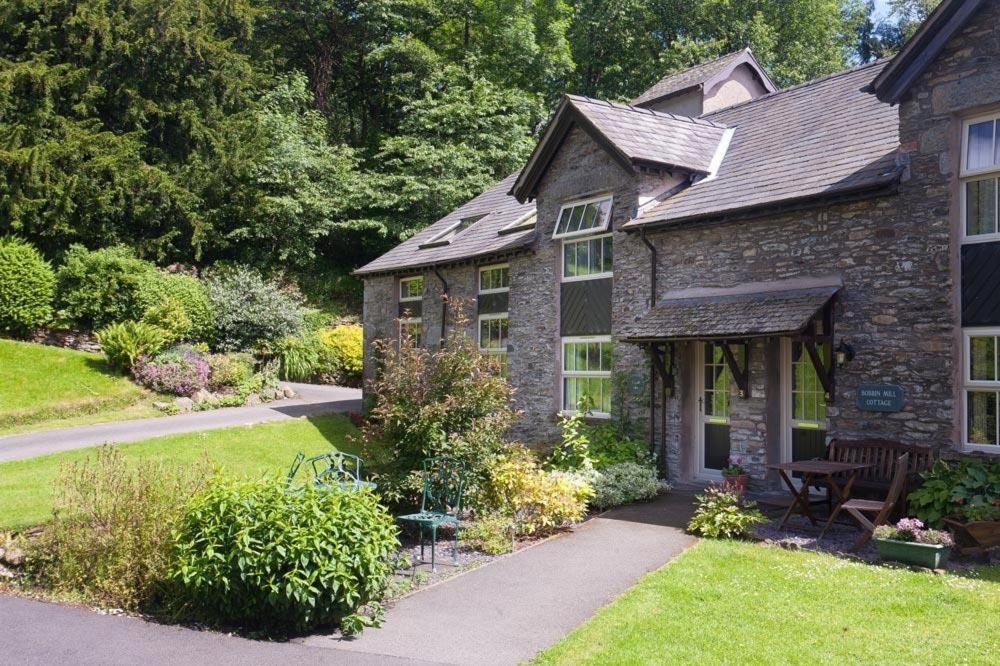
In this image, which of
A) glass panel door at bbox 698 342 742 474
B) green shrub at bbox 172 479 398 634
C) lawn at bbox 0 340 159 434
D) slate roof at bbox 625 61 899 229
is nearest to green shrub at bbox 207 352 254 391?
lawn at bbox 0 340 159 434

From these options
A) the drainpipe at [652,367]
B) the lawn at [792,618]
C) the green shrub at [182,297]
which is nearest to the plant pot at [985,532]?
the lawn at [792,618]

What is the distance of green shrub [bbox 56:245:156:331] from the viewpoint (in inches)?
1032

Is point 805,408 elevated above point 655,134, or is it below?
below

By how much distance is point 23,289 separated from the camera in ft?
83.1

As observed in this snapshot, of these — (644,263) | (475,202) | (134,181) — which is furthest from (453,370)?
(134,181)

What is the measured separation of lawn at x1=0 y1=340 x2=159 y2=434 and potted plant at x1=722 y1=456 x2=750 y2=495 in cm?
1630

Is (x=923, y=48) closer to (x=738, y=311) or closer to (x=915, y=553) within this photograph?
(x=738, y=311)

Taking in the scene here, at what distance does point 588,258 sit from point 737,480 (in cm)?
601

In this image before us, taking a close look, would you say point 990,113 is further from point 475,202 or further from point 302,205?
point 302,205

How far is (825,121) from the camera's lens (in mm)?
14625

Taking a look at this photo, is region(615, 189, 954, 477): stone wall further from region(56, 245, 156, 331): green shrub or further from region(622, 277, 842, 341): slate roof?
region(56, 245, 156, 331): green shrub

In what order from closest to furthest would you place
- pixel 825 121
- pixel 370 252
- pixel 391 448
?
pixel 391 448 < pixel 825 121 < pixel 370 252

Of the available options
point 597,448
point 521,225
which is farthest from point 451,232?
point 597,448

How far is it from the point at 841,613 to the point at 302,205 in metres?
30.1
